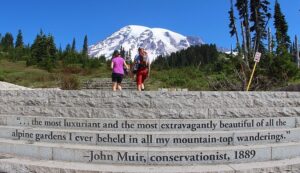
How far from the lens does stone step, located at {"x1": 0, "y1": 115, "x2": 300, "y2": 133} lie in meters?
7.62

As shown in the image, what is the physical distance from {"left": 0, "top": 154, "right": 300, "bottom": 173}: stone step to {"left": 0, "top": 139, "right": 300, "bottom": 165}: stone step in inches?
4.7

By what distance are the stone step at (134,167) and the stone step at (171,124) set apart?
135 centimetres

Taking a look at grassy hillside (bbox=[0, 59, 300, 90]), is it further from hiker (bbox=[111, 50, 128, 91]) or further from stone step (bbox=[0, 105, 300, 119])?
stone step (bbox=[0, 105, 300, 119])

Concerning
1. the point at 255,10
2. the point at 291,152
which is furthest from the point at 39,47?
the point at 291,152

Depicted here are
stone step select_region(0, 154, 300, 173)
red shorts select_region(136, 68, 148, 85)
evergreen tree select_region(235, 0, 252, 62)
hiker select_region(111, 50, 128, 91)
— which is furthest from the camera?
evergreen tree select_region(235, 0, 252, 62)

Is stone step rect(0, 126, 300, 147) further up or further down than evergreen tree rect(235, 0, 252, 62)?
further down

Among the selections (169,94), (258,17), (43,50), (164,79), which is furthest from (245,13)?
(169,94)

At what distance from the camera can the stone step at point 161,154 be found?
6.37 meters

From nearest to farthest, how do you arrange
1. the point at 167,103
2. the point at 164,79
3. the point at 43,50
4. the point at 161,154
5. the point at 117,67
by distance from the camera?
the point at 161,154 → the point at 167,103 → the point at 117,67 → the point at 164,79 → the point at 43,50

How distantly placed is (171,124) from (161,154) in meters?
1.37

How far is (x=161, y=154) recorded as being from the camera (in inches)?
251

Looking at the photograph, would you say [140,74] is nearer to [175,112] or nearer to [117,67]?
[117,67]

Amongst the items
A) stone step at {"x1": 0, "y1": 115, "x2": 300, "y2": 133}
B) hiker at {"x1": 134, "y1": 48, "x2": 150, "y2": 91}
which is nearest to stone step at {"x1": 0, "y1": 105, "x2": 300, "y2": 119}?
stone step at {"x1": 0, "y1": 115, "x2": 300, "y2": 133}

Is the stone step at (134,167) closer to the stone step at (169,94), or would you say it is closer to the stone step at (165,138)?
the stone step at (165,138)
